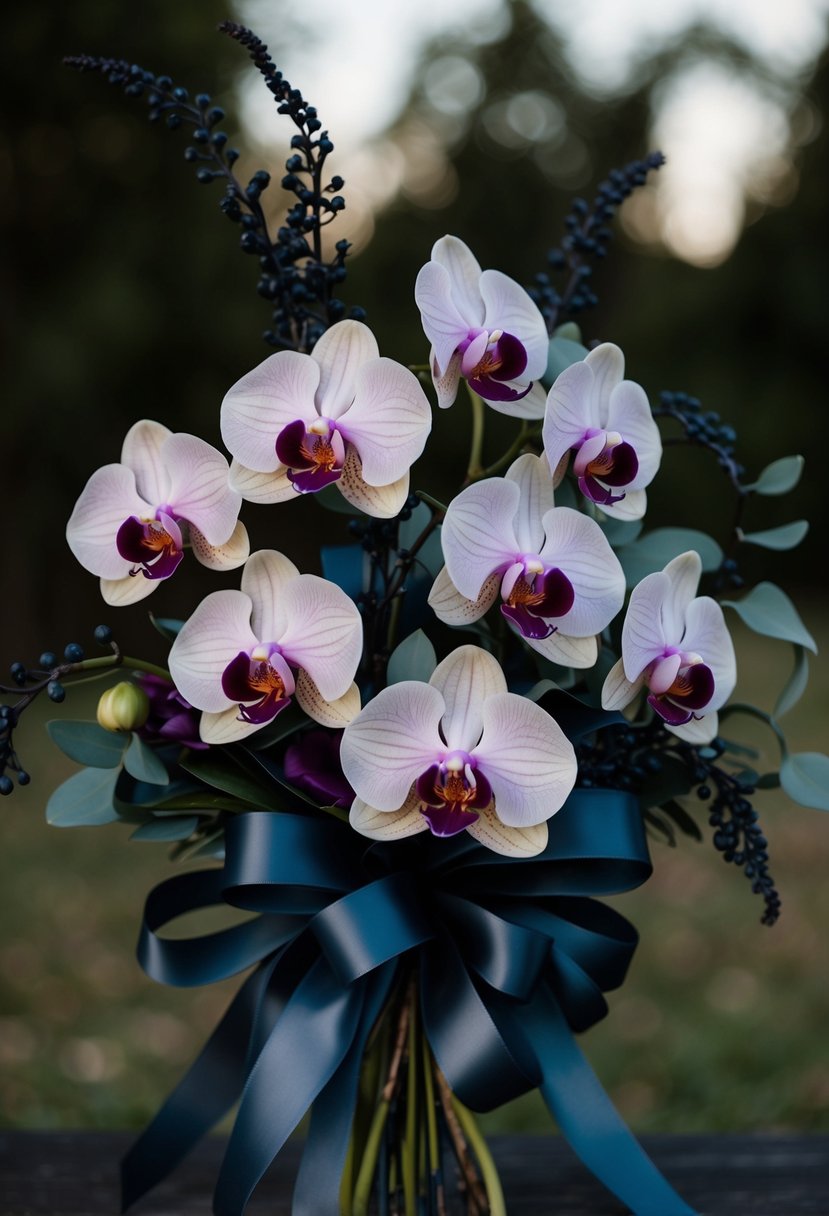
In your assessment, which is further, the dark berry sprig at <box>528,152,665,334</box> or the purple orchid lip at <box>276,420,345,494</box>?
the dark berry sprig at <box>528,152,665,334</box>

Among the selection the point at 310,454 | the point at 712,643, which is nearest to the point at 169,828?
the point at 310,454

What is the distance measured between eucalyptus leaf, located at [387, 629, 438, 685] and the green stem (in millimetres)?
299

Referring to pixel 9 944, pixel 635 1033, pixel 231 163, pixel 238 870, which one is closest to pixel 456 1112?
pixel 238 870

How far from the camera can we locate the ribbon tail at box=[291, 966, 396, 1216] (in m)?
0.71

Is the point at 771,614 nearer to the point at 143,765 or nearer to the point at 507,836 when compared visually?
the point at 507,836

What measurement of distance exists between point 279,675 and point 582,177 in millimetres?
9880

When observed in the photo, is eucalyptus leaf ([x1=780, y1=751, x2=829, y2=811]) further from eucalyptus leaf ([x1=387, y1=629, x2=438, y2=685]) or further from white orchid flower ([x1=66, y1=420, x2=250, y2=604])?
white orchid flower ([x1=66, y1=420, x2=250, y2=604])

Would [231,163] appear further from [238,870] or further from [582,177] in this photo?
[582,177]

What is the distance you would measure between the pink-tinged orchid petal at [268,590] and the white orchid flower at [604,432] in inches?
6.8

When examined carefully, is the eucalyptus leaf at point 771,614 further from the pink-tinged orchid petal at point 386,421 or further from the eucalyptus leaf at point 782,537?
the pink-tinged orchid petal at point 386,421

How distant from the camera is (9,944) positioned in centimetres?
264

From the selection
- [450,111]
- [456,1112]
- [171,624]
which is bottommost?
[456,1112]

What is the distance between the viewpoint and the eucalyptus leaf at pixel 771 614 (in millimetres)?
767

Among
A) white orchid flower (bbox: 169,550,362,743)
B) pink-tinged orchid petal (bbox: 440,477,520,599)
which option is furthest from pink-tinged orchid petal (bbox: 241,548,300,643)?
pink-tinged orchid petal (bbox: 440,477,520,599)
